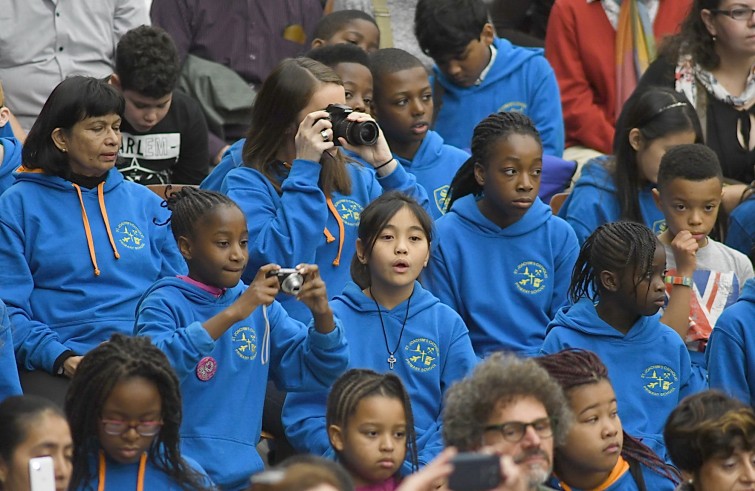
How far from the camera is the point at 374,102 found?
21.1 feet

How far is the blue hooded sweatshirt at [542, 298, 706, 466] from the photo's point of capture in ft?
16.8

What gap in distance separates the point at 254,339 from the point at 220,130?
8.79 ft

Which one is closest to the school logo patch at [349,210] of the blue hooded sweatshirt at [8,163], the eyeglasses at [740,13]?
the blue hooded sweatshirt at [8,163]

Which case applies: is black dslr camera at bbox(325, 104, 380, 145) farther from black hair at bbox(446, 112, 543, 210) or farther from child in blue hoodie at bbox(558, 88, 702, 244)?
child in blue hoodie at bbox(558, 88, 702, 244)

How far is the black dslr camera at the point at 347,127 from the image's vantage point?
17.8ft

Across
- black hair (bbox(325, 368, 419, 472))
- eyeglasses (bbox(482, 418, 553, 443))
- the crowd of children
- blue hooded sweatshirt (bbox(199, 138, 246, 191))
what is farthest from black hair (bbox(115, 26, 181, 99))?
eyeglasses (bbox(482, 418, 553, 443))

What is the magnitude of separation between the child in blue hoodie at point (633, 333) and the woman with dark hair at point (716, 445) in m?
0.72

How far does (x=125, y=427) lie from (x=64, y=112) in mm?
1548

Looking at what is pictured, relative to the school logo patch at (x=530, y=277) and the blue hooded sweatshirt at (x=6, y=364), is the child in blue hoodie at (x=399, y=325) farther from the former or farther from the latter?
the blue hooded sweatshirt at (x=6, y=364)

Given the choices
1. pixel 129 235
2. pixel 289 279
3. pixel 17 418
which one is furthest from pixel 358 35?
pixel 17 418

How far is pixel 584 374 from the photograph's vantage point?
14.6ft

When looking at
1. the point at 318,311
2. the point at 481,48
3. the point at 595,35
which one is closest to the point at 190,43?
the point at 481,48

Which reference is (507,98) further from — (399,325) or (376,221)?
(399,325)

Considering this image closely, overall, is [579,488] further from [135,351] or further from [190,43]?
[190,43]
